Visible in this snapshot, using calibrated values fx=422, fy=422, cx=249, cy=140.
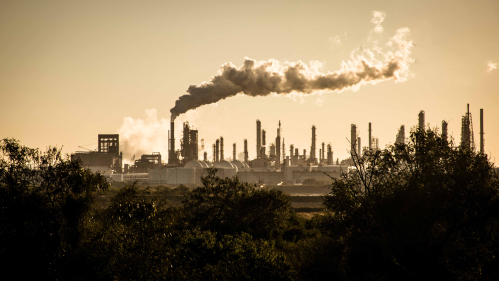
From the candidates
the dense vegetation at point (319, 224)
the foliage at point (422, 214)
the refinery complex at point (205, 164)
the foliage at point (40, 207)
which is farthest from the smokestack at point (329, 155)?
the foliage at point (40, 207)

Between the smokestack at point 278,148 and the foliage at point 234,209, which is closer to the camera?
the foliage at point 234,209

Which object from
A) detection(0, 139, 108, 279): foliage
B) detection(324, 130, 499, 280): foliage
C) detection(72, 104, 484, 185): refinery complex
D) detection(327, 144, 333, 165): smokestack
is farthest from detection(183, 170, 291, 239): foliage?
detection(327, 144, 333, 165): smokestack

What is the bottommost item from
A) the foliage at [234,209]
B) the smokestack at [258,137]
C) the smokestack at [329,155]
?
the foliage at [234,209]

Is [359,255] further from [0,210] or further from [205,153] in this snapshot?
[205,153]

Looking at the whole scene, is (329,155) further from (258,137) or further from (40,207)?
(40,207)

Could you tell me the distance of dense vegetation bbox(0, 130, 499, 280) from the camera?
13594 millimetres

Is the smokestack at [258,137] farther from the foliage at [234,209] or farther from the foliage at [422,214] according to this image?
the foliage at [422,214]

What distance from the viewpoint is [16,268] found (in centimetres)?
1501

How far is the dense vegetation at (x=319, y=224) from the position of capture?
1359 cm

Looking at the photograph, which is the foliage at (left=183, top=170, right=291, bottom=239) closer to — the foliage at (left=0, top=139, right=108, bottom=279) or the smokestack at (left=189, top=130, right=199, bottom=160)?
the foliage at (left=0, top=139, right=108, bottom=279)

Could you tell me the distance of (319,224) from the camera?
17.2 m

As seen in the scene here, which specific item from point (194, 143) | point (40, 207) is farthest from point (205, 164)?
point (40, 207)

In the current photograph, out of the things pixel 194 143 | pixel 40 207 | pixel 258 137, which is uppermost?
pixel 258 137

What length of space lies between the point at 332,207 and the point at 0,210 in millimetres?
13030
